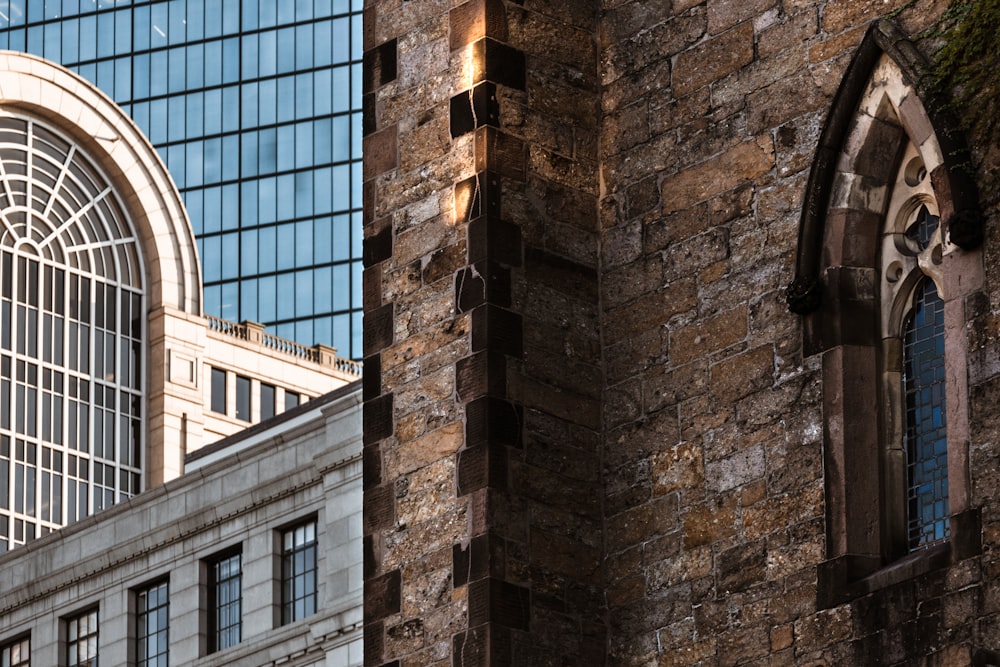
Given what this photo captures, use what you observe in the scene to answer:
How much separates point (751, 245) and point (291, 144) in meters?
102

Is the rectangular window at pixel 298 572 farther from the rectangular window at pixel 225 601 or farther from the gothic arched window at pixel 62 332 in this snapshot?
the gothic arched window at pixel 62 332

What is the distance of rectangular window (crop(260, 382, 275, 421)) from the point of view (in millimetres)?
97312

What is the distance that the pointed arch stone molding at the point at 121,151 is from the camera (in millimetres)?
87938

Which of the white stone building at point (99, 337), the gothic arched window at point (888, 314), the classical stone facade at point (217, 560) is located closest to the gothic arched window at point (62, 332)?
the white stone building at point (99, 337)

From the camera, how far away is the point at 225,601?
50.5 meters

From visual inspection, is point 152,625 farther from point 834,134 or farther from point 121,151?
point 121,151

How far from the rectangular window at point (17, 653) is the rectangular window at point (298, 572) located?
25.3 feet

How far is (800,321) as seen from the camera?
680 inches

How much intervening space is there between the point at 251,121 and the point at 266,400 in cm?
2539

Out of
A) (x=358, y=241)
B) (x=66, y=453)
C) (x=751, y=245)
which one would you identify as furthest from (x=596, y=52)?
(x=358, y=241)

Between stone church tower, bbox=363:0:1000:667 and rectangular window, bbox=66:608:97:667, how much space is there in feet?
113

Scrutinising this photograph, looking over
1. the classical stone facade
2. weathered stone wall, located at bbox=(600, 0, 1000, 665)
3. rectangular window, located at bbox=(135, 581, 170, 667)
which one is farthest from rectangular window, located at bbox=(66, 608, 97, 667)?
weathered stone wall, located at bbox=(600, 0, 1000, 665)

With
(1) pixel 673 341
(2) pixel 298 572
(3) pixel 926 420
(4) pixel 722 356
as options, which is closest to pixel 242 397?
(2) pixel 298 572

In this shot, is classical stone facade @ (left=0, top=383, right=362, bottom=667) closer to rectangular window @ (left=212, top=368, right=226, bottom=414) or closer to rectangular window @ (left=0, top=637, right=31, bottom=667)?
rectangular window @ (left=0, top=637, right=31, bottom=667)
